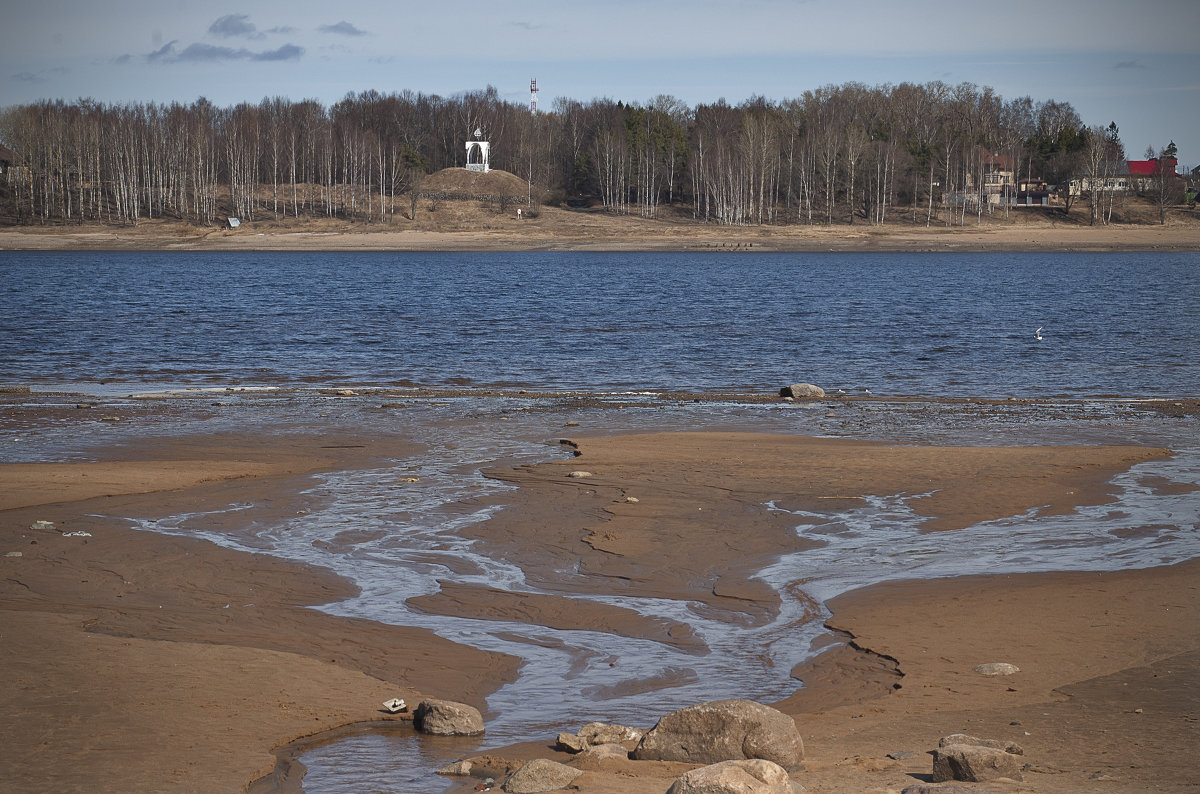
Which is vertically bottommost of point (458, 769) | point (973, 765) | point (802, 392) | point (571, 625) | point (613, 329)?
point (571, 625)

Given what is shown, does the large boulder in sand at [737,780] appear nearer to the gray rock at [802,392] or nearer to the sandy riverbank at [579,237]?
the gray rock at [802,392]

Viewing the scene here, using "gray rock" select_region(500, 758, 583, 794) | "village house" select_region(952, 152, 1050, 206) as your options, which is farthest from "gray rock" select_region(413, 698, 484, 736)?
"village house" select_region(952, 152, 1050, 206)

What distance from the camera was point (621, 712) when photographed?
7.49 metres

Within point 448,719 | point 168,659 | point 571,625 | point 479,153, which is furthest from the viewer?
point 479,153

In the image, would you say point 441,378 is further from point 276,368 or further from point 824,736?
point 824,736

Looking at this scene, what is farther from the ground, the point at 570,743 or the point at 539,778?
the point at 539,778

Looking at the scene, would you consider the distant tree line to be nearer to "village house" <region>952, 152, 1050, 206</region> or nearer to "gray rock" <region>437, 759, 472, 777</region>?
"village house" <region>952, 152, 1050, 206</region>

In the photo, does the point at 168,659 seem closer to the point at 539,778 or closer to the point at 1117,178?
the point at 539,778

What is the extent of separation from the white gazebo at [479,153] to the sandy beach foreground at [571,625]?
113331 millimetres

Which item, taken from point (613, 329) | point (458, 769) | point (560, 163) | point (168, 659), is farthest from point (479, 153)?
point (458, 769)

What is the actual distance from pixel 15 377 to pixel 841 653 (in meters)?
26.0

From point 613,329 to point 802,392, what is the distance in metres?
16.6

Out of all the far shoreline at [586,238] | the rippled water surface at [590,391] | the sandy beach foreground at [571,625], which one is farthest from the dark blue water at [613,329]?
the far shoreline at [586,238]

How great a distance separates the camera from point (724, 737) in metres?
6.23
